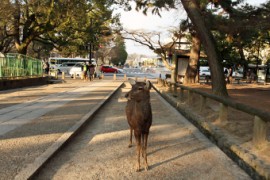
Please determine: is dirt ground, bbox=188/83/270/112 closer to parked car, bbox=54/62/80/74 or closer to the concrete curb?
the concrete curb

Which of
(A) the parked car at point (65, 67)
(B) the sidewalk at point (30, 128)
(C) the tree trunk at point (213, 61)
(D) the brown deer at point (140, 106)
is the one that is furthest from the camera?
(A) the parked car at point (65, 67)

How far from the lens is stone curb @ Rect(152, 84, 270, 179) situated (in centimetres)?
500

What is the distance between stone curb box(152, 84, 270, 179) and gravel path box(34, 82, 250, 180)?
12 centimetres

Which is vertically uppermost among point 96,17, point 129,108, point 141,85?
point 96,17

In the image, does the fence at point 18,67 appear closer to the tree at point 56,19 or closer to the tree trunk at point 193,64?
the tree at point 56,19

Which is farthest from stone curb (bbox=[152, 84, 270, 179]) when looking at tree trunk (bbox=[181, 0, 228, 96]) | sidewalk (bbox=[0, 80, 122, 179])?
tree trunk (bbox=[181, 0, 228, 96])

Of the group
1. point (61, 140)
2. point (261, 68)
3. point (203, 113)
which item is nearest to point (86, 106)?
point (203, 113)

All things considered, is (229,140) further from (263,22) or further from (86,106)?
(263,22)

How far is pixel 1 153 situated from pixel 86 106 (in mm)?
6819

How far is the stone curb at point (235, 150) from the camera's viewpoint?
5004mm

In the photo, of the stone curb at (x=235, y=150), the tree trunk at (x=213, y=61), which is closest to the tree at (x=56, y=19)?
the tree trunk at (x=213, y=61)

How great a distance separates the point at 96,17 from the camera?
3225cm

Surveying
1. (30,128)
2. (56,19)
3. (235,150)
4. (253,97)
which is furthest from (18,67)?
(235,150)

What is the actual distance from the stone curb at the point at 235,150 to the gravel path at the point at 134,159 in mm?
116
